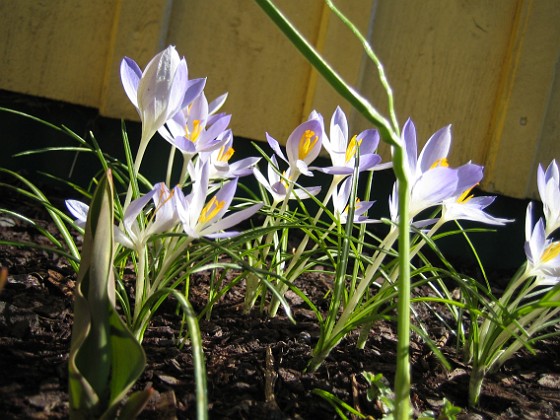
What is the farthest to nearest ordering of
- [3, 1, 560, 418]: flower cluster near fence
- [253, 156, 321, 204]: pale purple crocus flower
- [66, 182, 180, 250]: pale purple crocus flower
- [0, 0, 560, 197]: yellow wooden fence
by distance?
1. [0, 0, 560, 197]: yellow wooden fence
2. [253, 156, 321, 204]: pale purple crocus flower
3. [66, 182, 180, 250]: pale purple crocus flower
4. [3, 1, 560, 418]: flower cluster near fence

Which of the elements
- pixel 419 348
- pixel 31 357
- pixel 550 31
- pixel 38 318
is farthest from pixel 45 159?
pixel 550 31

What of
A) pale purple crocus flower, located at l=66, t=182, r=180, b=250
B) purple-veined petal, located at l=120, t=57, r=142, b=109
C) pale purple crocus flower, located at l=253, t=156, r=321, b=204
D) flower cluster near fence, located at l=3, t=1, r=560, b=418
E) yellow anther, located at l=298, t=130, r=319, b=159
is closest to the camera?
flower cluster near fence, located at l=3, t=1, r=560, b=418

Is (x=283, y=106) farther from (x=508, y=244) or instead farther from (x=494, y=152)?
(x=508, y=244)

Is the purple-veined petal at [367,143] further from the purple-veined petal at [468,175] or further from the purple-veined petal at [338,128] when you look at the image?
the purple-veined petal at [468,175]

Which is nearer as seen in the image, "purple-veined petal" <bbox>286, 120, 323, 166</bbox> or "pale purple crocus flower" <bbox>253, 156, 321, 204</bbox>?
"purple-veined petal" <bbox>286, 120, 323, 166</bbox>

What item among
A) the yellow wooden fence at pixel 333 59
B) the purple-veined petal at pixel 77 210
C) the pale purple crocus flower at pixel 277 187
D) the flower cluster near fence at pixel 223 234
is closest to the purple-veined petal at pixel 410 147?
the flower cluster near fence at pixel 223 234

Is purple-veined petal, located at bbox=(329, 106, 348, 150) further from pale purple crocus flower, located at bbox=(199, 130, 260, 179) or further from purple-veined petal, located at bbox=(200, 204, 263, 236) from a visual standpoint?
purple-veined petal, located at bbox=(200, 204, 263, 236)

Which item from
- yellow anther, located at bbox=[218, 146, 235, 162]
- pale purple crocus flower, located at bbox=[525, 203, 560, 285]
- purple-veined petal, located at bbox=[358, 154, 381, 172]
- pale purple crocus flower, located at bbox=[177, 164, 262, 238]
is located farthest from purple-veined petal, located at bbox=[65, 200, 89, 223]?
pale purple crocus flower, located at bbox=[525, 203, 560, 285]
